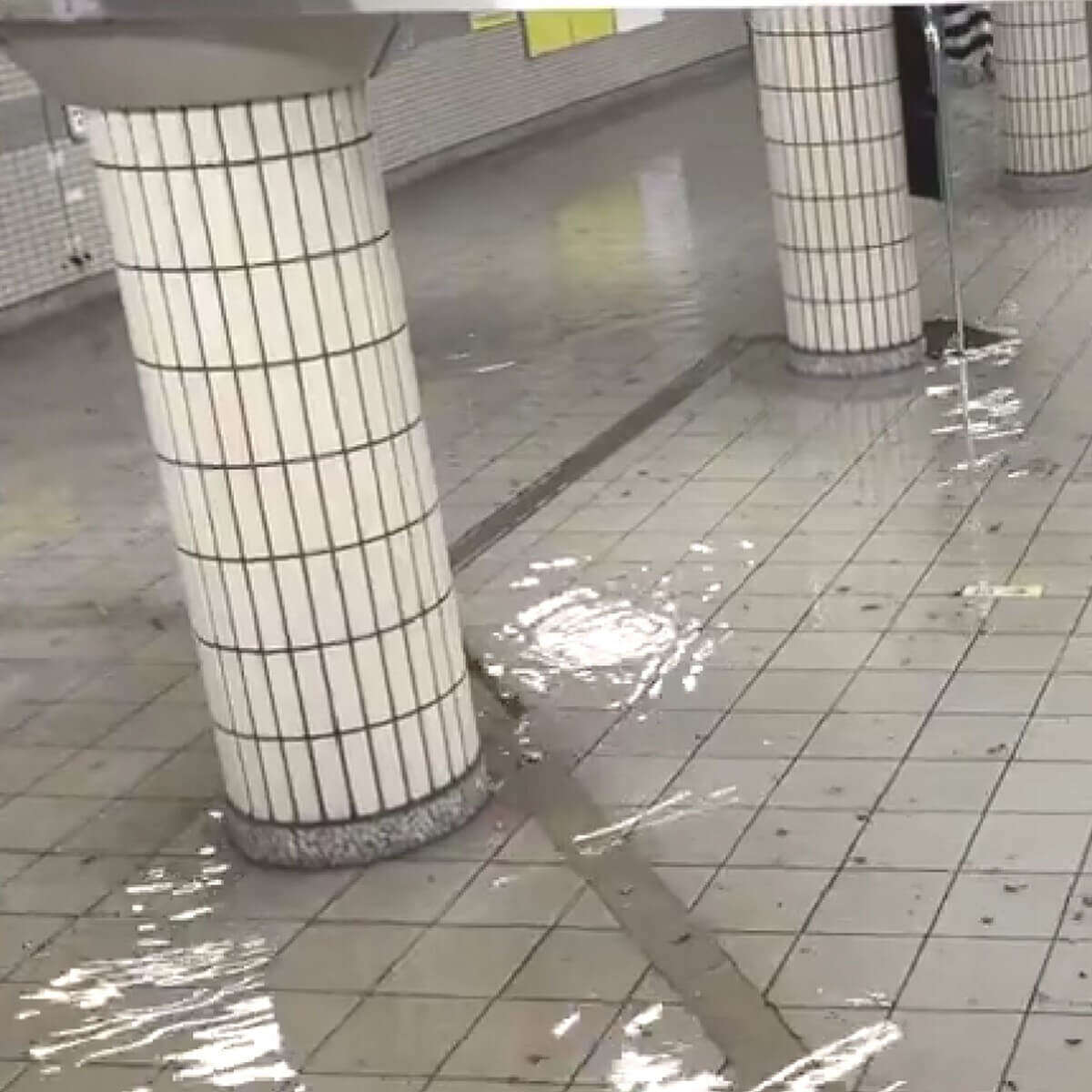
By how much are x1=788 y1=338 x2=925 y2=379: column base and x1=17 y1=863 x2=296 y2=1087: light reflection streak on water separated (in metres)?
5.10

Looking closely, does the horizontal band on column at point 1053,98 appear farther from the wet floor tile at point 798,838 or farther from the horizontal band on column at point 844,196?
the wet floor tile at point 798,838

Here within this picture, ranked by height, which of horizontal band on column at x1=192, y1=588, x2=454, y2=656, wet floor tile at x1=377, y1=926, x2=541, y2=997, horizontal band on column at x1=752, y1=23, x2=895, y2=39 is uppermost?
horizontal band on column at x1=752, y1=23, x2=895, y2=39

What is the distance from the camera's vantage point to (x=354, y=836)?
5.51m

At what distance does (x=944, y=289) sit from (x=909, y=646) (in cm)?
498

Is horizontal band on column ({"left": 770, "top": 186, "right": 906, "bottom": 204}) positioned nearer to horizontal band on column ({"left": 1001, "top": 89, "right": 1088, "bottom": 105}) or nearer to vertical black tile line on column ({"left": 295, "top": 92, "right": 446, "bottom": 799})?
horizontal band on column ({"left": 1001, "top": 89, "right": 1088, "bottom": 105})

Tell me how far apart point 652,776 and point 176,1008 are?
5.15 feet

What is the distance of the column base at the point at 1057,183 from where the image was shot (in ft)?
43.7

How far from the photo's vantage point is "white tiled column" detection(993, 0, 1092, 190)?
43.2ft

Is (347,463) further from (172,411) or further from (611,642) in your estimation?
(611,642)

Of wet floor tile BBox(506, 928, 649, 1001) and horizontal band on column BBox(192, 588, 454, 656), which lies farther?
horizontal band on column BBox(192, 588, 454, 656)

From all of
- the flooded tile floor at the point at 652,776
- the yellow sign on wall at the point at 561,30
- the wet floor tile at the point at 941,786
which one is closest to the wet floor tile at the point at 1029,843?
the flooded tile floor at the point at 652,776

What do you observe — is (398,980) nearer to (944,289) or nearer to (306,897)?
(306,897)

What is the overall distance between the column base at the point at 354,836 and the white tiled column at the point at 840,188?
4564 mm

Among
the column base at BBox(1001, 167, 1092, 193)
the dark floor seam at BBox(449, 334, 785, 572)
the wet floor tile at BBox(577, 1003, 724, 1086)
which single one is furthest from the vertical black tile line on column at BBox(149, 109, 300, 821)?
the column base at BBox(1001, 167, 1092, 193)
